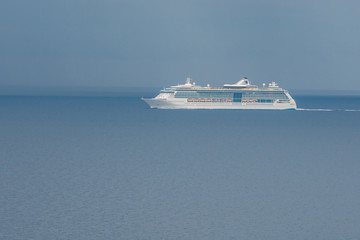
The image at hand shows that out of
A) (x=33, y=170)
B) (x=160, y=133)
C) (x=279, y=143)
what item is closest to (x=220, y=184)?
(x=33, y=170)

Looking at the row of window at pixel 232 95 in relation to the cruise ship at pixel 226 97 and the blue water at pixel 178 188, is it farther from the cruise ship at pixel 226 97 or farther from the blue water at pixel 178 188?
the blue water at pixel 178 188

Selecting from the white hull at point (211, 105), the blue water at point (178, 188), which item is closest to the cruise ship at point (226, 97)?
the white hull at point (211, 105)

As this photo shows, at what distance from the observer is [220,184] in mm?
31344

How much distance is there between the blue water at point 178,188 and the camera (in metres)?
22.3

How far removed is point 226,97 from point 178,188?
84.1m

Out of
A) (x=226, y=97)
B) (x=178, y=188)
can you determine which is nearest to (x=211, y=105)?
(x=226, y=97)

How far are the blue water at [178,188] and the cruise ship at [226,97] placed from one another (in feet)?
172

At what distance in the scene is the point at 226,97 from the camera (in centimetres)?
11306

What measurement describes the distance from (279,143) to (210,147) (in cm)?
828

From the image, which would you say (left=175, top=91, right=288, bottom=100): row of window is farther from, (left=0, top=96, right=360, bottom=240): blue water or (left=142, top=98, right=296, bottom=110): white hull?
(left=0, top=96, right=360, bottom=240): blue water

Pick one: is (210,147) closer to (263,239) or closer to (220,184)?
(220,184)

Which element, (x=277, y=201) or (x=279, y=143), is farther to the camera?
(x=279, y=143)

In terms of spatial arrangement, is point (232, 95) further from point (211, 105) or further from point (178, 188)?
point (178, 188)

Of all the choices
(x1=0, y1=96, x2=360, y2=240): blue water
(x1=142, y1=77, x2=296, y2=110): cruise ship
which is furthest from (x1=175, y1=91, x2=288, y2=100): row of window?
(x1=0, y1=96, x2=360, y2=240): blue water
